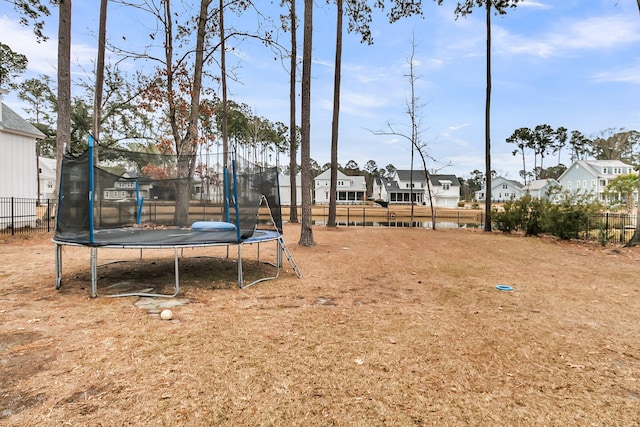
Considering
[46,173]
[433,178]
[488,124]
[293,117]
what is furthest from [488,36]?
[46,173]

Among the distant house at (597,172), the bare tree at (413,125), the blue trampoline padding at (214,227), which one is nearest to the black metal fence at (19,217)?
the blue trampoline padding at (214,227)

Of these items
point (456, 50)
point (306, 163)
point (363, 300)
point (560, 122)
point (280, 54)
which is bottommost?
point (363, 300)

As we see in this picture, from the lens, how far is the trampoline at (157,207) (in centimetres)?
451

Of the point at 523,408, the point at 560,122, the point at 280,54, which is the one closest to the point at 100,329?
the point at 523,408

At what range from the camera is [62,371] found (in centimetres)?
240

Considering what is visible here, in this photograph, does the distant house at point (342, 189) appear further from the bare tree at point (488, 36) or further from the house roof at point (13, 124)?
the house roof at point (13, 124)

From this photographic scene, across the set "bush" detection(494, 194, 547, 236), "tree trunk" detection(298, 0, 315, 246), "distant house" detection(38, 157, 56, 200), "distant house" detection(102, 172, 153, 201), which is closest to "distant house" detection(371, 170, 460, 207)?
"bush" detection(494, 194, 547, 236)

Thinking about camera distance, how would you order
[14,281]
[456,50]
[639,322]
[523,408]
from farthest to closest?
[456,50] < [14,281] < [639,322] < [523,408]

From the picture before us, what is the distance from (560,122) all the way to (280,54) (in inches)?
2411

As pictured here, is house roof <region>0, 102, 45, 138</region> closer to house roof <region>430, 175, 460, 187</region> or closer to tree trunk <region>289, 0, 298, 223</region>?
tree trunk <region>289, 0, 298, 223</region>

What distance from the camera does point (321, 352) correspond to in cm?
279

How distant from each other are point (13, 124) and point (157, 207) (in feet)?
34.8

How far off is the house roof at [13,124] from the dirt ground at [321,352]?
33.4 feet

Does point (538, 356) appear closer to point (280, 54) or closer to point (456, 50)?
point (280, 54)
